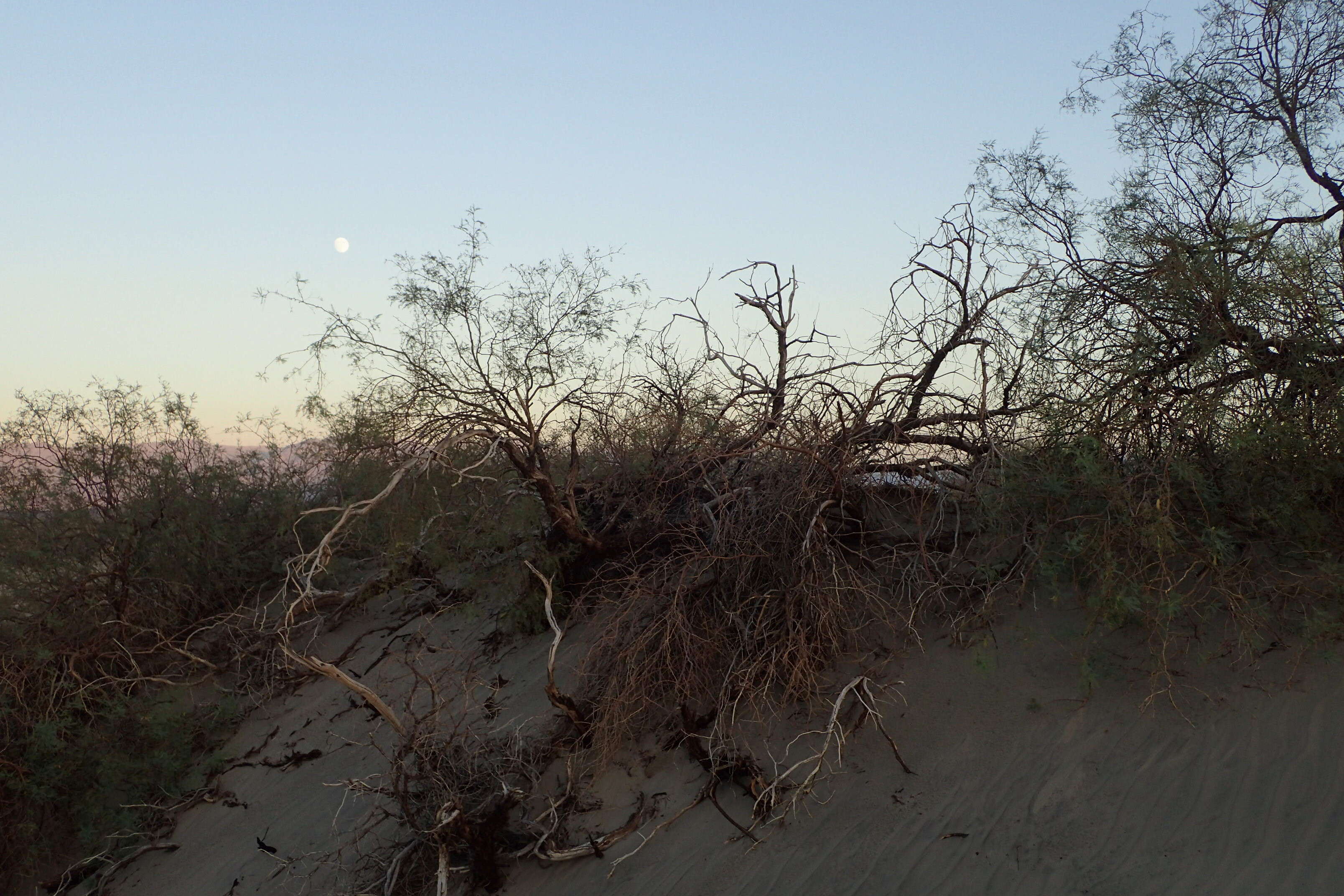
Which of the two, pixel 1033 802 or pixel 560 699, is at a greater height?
pixel 560 699

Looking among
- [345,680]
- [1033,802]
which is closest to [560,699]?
[345,680]

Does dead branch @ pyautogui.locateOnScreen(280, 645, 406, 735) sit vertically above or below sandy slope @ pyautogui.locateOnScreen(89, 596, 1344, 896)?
above

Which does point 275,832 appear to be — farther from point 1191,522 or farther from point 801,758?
point 1191,522

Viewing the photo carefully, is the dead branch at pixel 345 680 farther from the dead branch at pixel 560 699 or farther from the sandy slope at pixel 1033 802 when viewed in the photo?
the dead branch at pixel 560 699

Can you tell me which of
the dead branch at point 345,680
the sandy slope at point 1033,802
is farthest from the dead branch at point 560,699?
the dead branch at point 345,680

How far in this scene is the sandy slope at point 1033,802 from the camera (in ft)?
16.6

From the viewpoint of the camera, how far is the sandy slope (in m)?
5.05

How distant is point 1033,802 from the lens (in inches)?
221

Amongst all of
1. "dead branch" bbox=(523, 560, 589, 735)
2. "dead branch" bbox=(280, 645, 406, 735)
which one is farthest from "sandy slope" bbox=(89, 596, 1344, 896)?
"dead branch" bbox=(280, 645, 406, 735)

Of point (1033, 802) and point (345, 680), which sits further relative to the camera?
point (1033, 802)

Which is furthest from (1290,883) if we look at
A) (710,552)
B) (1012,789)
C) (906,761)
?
(710,552)

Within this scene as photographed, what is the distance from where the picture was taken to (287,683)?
9359 millimetres

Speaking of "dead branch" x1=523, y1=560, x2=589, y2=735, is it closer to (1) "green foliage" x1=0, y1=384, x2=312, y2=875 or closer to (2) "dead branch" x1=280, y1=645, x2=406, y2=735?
(2) "dead branch" x1=280, y1=645, x2=406, y2=735

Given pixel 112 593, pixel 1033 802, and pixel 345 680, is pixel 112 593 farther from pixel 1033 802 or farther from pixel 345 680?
pixel 1033 802
